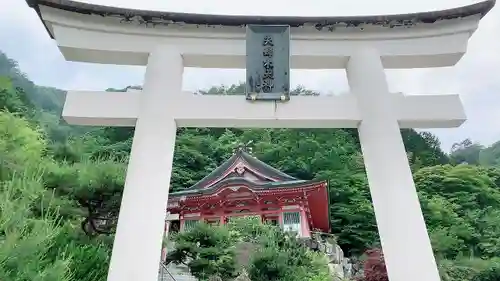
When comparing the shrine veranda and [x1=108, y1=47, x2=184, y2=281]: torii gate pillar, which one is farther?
the shrine veranda

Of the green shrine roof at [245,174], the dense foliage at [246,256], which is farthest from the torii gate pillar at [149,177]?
the green shrine roof at [245,174]

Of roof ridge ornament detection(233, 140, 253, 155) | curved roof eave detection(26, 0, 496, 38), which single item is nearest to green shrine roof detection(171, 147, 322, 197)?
roof ridge ornament detection(233, 140, 253, 155)

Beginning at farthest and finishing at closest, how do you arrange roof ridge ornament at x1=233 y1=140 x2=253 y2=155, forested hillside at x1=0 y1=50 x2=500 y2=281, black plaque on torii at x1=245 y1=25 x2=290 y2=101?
roof ridge ornament at x1=233 y1=140 x2=253 y2=155
forested hillside at x1=0 y1=50 x2=500 y2=281
black plaque on torii at x1=245 y1=25 x2=290 y2=101

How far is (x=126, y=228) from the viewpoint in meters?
2.36

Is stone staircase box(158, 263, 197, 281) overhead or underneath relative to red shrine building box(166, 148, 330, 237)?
underneath

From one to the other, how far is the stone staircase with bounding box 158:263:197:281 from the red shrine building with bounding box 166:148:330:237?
2.69ft

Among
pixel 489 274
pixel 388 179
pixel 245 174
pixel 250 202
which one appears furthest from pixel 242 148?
pixel 388 179

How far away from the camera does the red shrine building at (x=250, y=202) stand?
8.77 meters

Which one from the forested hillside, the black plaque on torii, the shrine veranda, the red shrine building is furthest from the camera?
the red shrine building

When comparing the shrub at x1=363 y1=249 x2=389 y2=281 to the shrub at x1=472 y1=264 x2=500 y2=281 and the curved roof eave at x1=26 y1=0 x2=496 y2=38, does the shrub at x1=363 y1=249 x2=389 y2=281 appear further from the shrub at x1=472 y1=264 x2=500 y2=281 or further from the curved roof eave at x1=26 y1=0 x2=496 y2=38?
the curved roof eave at x1=26 y1=0 x2=496 y2=38

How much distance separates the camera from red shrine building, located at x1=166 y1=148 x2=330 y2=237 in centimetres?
877

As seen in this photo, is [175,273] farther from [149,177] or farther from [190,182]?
[149,177]

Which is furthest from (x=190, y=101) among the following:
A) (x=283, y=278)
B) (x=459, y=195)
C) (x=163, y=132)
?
(x=459, y=195)

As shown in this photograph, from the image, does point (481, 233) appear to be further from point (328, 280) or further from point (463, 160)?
point (463, 160)
